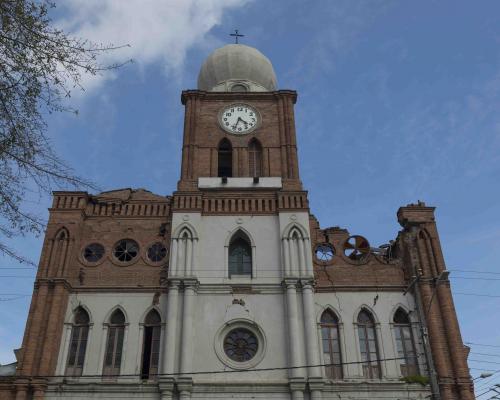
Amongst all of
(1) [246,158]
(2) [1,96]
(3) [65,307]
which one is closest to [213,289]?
(3) [65,307]

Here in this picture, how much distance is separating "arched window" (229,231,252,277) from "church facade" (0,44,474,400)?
0.21ft

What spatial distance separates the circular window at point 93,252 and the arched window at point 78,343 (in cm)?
240

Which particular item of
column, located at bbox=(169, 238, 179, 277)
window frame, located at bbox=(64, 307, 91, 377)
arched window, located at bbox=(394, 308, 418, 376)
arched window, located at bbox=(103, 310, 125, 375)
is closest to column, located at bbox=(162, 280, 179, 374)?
column, located at bbox=(169, 238, 179, 277)

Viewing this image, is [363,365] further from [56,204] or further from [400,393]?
[56,204]

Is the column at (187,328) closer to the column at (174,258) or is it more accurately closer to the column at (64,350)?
the column at (174,258)

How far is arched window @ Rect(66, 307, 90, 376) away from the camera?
2117 cm

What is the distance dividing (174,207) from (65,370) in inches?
325

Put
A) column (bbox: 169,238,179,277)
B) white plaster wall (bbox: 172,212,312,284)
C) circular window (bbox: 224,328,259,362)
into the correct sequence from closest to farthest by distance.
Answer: circular window (bbox: 224,328,259,362) → column (bbox: 169,238,179,277) → white plaster wall (bbox: 172,212,312,284)

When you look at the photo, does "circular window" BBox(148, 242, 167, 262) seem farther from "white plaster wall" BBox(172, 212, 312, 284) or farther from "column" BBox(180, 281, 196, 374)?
"column" BBox(180, 281, 196, 374)

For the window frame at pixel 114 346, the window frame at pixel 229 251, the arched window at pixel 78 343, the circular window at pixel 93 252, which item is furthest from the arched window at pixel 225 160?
the arched window at pixel 78 343

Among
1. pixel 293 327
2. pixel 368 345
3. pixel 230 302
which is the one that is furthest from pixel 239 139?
pixel 368 345

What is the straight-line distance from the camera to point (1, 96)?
8.98 metres

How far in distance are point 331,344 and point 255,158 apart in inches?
418

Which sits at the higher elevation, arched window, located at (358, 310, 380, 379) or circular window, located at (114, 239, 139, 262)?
circular window, located at (114, 239, 139, 262)
